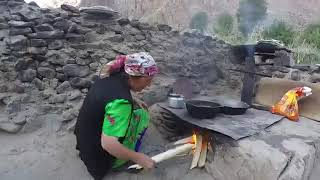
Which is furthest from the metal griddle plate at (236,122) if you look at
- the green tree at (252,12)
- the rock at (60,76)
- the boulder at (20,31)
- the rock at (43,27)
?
the green tree at (252,12)

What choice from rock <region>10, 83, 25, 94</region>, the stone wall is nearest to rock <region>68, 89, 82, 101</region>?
the stone wall

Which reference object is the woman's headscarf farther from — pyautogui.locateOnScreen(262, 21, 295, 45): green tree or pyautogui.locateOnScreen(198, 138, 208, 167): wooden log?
pyautogui.locateOnScreen(262, 21, 295, 45): green tree

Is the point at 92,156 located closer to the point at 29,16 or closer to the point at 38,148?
the point at 38,148

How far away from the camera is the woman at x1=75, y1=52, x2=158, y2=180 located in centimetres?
221

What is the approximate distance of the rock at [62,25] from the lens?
3.65 metres

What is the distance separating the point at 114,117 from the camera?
2.21m

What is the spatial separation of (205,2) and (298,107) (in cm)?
1608

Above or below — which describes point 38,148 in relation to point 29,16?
below

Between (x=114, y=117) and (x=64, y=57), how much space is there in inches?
61.1

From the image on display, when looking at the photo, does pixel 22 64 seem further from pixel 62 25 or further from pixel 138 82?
pixel 138 82

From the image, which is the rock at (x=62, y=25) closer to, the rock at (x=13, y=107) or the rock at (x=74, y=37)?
the rock at (x=74, y=37)

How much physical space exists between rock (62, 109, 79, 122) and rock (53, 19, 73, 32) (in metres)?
0.95

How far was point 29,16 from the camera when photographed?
11.8 feet

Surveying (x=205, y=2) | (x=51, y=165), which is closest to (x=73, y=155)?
(x=51, y=165)
